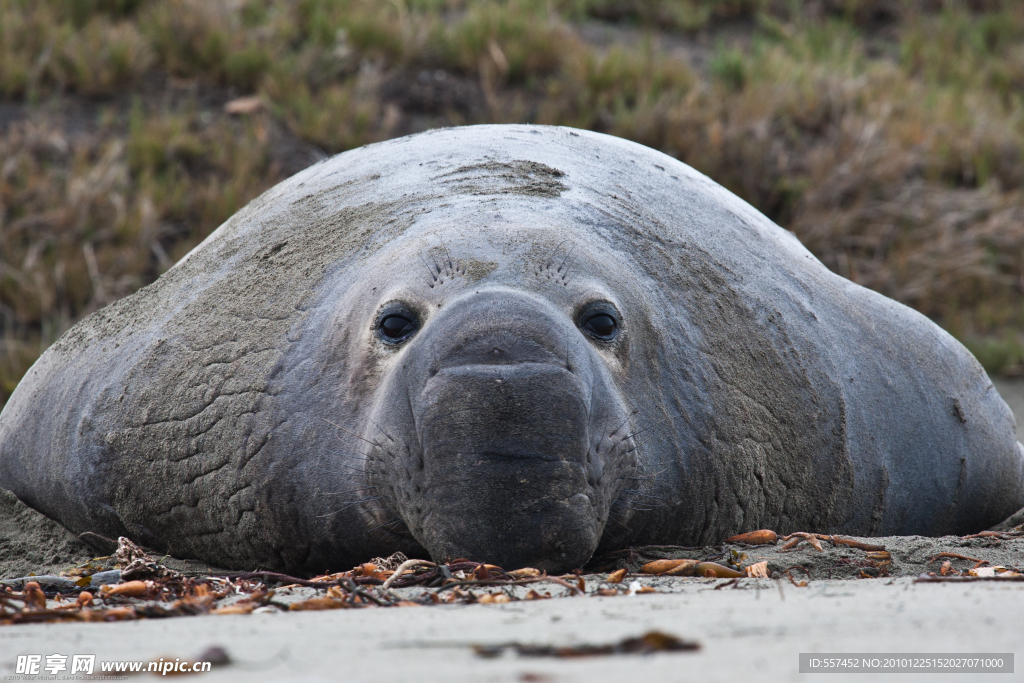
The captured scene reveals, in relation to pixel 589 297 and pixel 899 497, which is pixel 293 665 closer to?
pixel 589 297

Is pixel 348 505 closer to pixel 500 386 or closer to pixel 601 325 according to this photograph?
pixel 500 386

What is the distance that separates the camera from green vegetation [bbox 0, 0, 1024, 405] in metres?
7.77

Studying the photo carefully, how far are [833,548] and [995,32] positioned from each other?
1081 cm

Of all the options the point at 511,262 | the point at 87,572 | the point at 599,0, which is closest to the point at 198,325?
the point at 87,572

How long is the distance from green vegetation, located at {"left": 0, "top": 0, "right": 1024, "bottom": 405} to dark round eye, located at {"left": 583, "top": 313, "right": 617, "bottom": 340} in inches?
195

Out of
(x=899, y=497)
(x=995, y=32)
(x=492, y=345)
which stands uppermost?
(x=995, y=32)

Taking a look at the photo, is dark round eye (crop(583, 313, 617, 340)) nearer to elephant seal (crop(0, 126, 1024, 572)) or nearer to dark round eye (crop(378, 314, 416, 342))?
elephant seal (crop(0, 126, 1024, 572))

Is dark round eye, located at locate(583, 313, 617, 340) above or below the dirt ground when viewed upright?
above

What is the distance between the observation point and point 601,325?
9.92 ft

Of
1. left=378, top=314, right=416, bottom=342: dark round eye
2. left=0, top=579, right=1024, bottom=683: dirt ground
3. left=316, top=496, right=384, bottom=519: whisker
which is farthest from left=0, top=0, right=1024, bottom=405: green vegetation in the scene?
left=0, top=579, right=1024, bottom=683: dirt ground

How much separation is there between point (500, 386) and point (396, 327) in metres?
0.50

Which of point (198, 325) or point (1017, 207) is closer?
point (198, 325)

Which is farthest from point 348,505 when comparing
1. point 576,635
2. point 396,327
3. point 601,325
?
point 576,635

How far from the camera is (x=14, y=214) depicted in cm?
771
